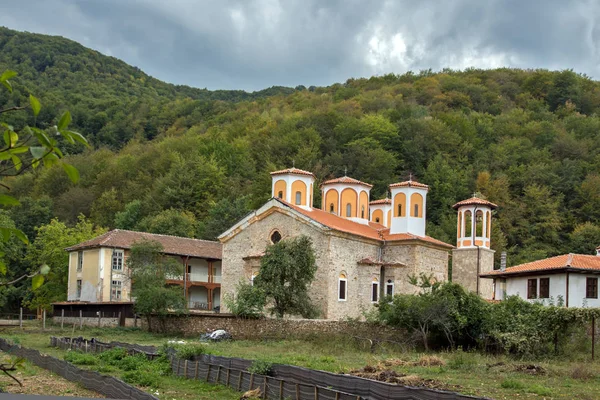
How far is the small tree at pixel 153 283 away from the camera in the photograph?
34594mm

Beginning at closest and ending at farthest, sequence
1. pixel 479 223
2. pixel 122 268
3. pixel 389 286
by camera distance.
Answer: pixel 389 286, pixel 479 223, pixel 122 268

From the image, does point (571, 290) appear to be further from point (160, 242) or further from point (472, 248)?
point (160, 242)

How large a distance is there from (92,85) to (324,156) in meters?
50.7

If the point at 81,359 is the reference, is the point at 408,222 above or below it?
above

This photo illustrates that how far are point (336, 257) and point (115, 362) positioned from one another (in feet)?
56.1

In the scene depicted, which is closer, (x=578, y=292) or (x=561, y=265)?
(x=578, y=292)

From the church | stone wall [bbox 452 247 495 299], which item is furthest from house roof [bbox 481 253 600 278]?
stone wall [bbox 452 247 495 299]

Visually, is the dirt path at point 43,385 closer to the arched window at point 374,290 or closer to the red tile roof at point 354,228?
the red tile roof at point 354,228

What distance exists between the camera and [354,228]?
39562mm

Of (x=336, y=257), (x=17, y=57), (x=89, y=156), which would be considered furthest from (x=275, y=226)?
(x=17, y=57)

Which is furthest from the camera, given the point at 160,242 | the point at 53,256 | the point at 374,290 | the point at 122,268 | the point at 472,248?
the point at 53,256

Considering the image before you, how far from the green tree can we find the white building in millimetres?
28514

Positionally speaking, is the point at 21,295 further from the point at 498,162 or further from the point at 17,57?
the point at 17,57

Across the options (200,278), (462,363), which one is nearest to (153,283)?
(200,278)
